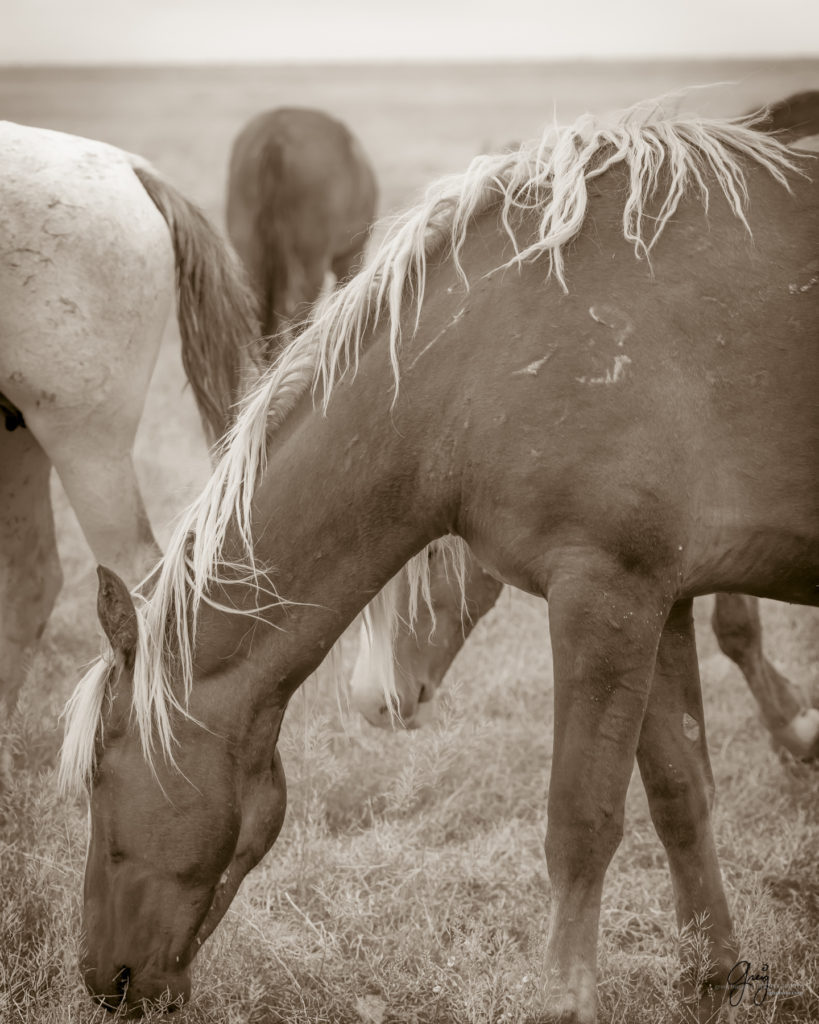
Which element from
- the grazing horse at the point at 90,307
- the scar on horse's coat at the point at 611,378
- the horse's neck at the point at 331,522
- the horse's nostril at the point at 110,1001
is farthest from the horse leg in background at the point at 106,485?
the scar on horse's coat at the point at 611,378

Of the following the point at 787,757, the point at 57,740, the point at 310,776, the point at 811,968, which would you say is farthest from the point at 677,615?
the point at 57,740

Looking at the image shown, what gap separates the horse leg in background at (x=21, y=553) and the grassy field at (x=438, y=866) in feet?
0.72

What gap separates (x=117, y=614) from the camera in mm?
2338

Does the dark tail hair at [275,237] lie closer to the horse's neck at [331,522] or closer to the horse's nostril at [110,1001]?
the horse's neck at [331,522]

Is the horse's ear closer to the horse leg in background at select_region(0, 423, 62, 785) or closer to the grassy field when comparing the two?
the grassy field

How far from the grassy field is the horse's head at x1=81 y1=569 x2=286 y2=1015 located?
0.27 m

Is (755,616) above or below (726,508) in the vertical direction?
below

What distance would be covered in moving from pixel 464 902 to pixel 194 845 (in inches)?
47.0

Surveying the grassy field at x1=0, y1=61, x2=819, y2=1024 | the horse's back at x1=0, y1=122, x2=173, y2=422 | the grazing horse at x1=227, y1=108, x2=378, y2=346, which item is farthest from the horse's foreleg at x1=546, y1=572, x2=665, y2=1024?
the grazing horse at x1=227, y1=108, x2=378, y2=346

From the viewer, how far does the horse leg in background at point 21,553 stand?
12.4ft

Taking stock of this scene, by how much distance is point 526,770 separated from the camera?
13.4 feet

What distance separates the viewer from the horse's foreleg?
2131 millimetres

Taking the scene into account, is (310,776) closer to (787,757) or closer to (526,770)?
(526,770)

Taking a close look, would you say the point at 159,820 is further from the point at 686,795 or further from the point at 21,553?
the point at 21,553
